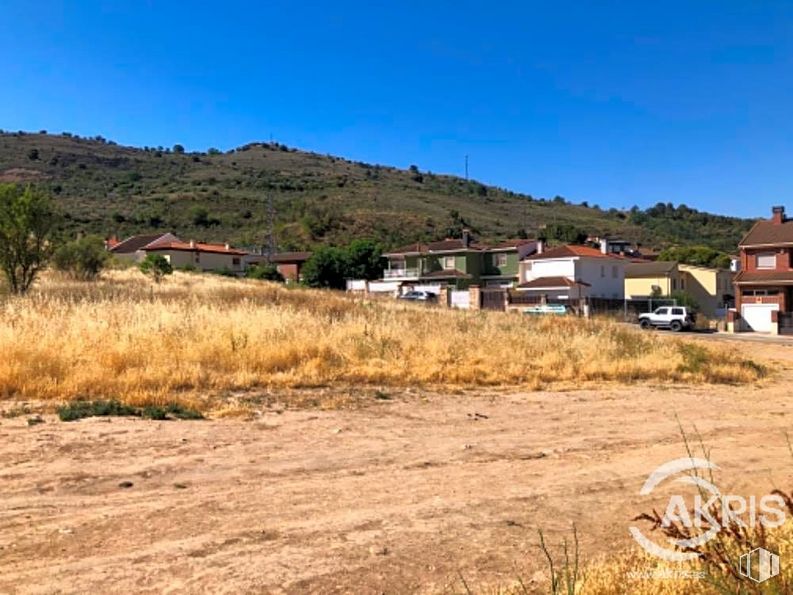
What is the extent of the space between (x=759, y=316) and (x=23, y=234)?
A: 4878cm

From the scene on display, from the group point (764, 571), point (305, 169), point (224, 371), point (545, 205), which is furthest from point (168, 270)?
point (545, 205)

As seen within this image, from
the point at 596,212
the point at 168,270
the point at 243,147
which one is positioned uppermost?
the point at 243,147

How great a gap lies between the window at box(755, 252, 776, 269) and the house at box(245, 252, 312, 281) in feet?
160

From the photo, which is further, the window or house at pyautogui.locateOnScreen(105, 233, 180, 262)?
house at pyautogui.locateOnScreen(105, 233, 180, 262)

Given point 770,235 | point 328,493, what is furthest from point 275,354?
A: point 770,235

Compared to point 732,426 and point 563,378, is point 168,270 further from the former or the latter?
point 732,426

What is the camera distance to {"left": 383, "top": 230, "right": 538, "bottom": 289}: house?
7500 centimetres

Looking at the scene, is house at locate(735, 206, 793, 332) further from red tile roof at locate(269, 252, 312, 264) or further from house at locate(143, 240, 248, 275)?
house at locate(143, 240, 248, 275)

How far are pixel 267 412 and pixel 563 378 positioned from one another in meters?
6.83

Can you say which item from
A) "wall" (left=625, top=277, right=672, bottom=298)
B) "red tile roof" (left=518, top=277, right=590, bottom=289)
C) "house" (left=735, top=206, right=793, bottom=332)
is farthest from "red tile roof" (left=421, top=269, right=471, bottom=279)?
"house" (left=735, top=206, right=793, bottom=332)

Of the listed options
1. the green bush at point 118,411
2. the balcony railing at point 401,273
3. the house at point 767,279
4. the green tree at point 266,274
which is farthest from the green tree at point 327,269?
the green bush at point 118,411

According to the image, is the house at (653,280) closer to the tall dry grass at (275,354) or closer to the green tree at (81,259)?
the green tree at (81,259)

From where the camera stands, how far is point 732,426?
30.5ft

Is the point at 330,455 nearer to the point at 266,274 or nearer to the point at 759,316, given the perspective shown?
the point at 759,316
